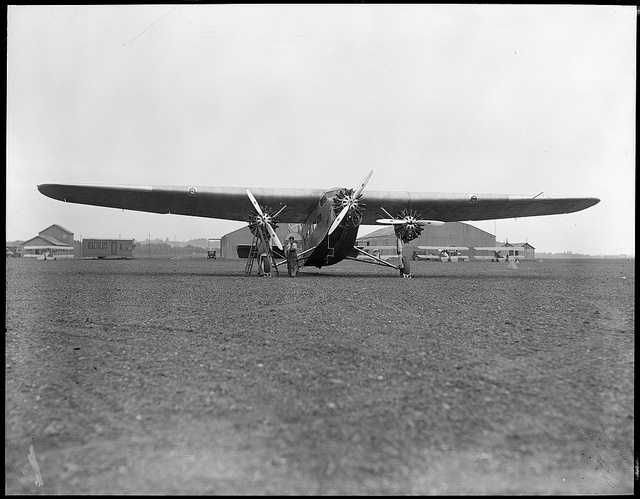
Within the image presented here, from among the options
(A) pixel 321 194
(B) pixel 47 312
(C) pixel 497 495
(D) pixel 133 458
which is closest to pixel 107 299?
(B) pixel 47 312

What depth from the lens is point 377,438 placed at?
2.91 m

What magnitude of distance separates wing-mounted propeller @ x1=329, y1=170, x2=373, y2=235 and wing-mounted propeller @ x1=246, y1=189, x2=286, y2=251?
2.37 meters

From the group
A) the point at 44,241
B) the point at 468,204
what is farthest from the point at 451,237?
the point at 44,241

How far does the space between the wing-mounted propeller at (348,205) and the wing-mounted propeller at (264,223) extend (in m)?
2.37

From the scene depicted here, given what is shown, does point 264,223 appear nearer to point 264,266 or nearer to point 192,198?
point 264,266

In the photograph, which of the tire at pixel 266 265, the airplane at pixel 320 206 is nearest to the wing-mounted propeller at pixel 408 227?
the airplane at pixel 320 206

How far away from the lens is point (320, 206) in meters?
18.2

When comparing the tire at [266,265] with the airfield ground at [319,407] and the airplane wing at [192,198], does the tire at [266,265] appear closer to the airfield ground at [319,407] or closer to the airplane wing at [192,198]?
the airplane wing at [192,198]

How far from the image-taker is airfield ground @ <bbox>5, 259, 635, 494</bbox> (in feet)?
8.56

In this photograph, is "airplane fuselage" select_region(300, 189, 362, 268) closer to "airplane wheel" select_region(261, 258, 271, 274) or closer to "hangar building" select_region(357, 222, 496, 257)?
"airplane wheel" select_region(261, 258, 271, 274)

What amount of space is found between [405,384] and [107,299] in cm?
798

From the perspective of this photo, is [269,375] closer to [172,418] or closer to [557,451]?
[172,418]

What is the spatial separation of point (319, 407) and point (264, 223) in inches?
551

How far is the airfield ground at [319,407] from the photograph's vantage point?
261cm
